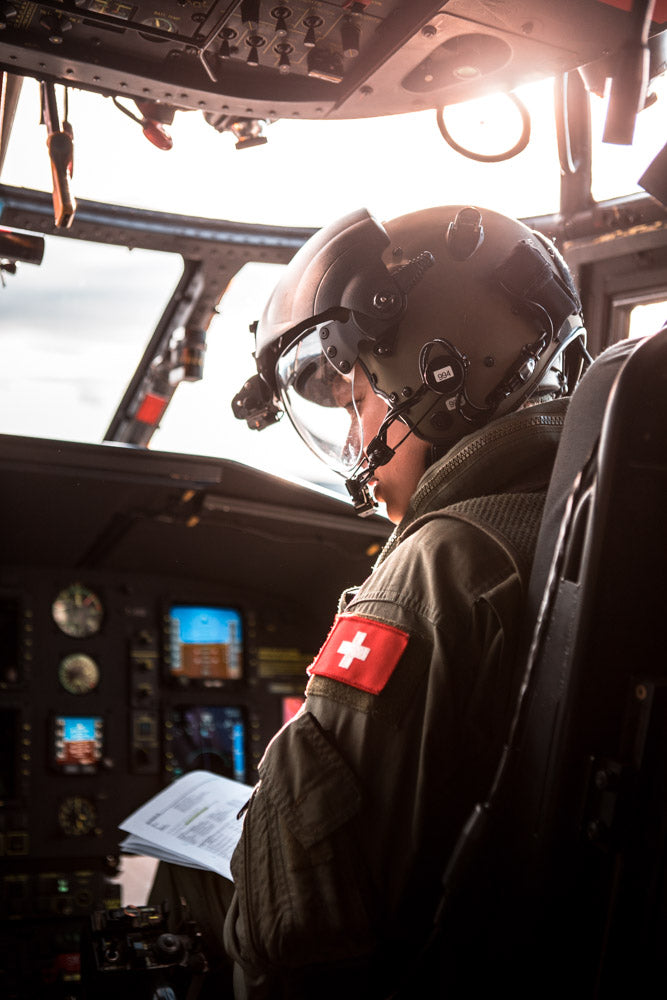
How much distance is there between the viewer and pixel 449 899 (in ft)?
2.78

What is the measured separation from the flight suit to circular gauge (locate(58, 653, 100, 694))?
6.44ft

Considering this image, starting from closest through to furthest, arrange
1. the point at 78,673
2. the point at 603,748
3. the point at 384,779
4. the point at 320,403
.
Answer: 1. the point at 603,748
2. the point at 384,779
3. the point at 320,403
4. the point at 78,673

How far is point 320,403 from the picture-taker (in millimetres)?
1550

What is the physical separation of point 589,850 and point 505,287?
2.55 feet

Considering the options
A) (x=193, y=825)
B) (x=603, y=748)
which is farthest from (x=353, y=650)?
(x=193, y=825)

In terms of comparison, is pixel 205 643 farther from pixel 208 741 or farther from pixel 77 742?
pixel 77 742

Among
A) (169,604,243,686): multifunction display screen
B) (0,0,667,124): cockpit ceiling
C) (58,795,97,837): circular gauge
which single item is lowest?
(58,795,97,837): circular gauge

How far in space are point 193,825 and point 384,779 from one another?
755 mm

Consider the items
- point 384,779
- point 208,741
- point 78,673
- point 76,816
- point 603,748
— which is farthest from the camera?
point 208,741

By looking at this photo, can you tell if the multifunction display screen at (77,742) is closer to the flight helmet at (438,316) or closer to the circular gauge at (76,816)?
the circular gauge at (76,816)

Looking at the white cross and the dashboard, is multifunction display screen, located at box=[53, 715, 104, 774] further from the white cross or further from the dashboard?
the white cross

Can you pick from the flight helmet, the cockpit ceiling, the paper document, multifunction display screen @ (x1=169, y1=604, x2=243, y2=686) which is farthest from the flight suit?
multifunction display screen @ (x1=169, y1=604, x2=243, y2=686)

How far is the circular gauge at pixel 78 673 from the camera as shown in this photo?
2.84 m

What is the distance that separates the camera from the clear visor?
57.7 inches
